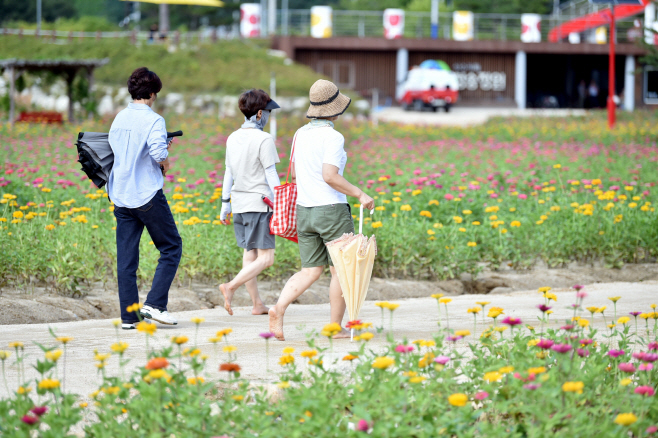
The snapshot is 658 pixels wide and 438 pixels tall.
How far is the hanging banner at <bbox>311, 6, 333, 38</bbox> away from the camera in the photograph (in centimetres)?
3566

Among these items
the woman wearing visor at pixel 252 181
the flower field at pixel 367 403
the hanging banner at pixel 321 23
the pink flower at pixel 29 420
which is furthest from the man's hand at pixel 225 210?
the hanging banner at pixel 321 23

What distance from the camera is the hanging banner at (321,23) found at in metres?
35.7

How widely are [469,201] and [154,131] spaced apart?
4768 millimetres

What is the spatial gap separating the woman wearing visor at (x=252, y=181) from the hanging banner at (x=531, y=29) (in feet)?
113

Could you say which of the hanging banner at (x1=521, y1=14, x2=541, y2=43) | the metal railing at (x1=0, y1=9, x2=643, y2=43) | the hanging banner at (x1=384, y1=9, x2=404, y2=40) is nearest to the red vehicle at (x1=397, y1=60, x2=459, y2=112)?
the hanging banner at (x1=384, y1=9, x2=404, y2=40)

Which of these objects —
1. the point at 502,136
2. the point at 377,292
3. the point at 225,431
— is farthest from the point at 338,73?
the point at 225,431

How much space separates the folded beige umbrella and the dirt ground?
1845 millimetres

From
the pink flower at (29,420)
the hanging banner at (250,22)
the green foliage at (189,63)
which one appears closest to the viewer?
the pink flower at (29,420)

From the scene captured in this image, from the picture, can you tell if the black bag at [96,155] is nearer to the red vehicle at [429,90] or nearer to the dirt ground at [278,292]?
the dirt ground at [278,292]

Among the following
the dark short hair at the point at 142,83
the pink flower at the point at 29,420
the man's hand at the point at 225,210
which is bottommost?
the pink flower at the point at 29,420

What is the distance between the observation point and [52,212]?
7.65m

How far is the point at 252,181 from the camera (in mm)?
5293

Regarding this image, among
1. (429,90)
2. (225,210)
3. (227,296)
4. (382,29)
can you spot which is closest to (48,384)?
(227,296)

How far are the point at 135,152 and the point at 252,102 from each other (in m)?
0.86
